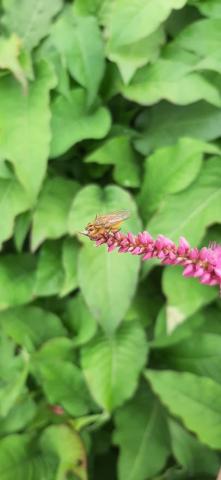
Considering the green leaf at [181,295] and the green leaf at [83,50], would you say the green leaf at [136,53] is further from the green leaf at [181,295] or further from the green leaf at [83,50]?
the green leaf at [181,295]

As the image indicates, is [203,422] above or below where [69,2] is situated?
below

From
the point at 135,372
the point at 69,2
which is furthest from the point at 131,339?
the point at 69,2

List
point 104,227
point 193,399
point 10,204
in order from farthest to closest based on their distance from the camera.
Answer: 1. point 10,204
2. point 193,399
3. point 104,227

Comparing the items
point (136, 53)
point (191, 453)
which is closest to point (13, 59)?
point (136, 53)

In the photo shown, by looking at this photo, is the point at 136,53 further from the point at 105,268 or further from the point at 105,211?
the point at 105,268

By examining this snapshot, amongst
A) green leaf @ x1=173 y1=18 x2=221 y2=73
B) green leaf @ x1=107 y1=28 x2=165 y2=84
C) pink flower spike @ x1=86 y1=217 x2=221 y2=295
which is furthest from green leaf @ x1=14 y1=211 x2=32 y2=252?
pink flower spike @ x1=86 y1=217 x2=221 y2=295

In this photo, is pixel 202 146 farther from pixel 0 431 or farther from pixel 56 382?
pixel 0 431
